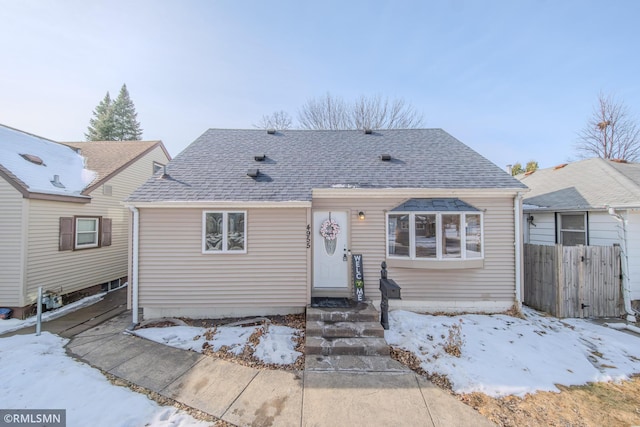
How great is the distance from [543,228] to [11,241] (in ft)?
53.0

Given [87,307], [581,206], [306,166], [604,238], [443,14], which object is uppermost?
[443,14]

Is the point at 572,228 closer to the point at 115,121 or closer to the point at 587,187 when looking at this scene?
the point at 587,187

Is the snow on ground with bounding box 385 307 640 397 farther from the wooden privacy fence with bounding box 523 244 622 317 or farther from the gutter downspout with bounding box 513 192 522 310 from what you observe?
the gutter downspout with bounding box 513 192 522 310

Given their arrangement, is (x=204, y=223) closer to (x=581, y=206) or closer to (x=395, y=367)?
(x=395, y=367)

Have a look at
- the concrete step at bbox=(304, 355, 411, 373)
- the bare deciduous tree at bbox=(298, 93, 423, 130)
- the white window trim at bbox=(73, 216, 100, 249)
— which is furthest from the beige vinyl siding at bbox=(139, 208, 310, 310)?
the bare deciduous tree at bbox=(298, 93, 423, 130)

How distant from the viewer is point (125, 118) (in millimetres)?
30609

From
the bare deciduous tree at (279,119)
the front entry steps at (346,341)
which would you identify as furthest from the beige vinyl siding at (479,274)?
the bare deciduous tree at (279,119)

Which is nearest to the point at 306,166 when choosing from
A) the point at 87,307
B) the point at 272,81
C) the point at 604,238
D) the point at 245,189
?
the point at 245,189

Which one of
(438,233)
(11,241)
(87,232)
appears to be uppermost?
(438,233)

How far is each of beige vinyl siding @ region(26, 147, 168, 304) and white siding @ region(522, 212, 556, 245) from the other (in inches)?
532

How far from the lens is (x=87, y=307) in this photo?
7438 millimetres

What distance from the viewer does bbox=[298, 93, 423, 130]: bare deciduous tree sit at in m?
18.4

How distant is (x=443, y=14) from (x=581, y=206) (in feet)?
24.9

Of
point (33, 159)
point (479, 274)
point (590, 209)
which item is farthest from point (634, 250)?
point (33, 159)
